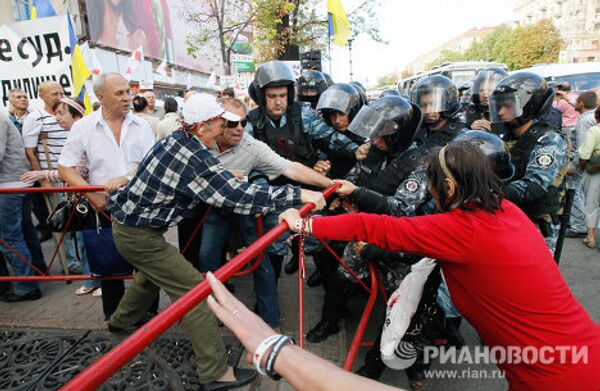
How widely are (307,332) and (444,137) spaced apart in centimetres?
205

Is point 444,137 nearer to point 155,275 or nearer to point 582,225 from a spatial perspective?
point 155,275

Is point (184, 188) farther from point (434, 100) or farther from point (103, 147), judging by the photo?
point (434, 100)

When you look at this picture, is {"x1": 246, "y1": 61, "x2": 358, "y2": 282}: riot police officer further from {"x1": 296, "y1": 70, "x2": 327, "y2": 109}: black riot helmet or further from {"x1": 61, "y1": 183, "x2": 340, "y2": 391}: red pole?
{"x1": 61, "y1": 183, "x2": 340, "y2": 391}: red pole

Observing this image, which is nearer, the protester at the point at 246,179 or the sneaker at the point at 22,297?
the protester at the point at 246,179

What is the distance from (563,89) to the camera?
7340mm

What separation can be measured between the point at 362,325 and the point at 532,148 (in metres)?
1.84

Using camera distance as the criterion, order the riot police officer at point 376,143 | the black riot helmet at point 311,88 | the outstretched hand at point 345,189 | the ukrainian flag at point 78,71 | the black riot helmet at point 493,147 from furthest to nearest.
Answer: the black riot helmet at point 311,88, the ukrainian flag at point 78,71, the riot police officer at point 376,143, the outstretched hand at point 345,189, the black riot helmet at point 493,147

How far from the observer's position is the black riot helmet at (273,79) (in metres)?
3.75

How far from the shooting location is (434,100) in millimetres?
3611

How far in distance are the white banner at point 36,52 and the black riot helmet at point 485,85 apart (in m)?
5.08

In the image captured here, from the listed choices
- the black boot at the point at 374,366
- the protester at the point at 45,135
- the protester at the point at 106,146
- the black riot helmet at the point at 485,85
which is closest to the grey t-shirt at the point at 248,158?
the protester at the point at 106,146

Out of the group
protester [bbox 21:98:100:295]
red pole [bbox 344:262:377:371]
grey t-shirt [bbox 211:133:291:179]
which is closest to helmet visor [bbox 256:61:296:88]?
grey t-shirt [bbox 211:133:291:179]

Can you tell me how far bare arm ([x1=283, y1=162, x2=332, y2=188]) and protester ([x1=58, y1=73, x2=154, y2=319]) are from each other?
1.36 m

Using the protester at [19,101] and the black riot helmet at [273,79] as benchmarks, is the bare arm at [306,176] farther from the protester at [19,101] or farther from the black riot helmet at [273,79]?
the protester at [19,101]
